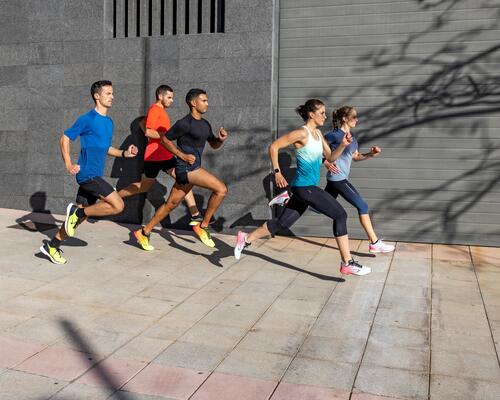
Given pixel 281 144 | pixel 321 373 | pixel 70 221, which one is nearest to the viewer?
pixel 321 373

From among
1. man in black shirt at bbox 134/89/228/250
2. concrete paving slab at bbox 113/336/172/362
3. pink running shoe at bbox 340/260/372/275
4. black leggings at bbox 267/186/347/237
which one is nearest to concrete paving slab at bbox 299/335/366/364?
concrete paving slab at bbox 113/336/172/362

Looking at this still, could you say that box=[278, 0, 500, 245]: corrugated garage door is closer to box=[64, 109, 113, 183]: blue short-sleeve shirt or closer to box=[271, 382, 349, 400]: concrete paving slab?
box=[64, 109, 113, 183]: blue short-sleeve shirt

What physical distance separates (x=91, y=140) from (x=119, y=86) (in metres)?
3.01

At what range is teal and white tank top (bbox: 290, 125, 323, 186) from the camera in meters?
6.04

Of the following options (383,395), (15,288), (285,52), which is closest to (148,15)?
(285,52)

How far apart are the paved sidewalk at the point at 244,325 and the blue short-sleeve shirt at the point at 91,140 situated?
109 centimetres

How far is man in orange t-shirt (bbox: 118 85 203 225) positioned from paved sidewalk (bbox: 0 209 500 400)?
0.94 metres

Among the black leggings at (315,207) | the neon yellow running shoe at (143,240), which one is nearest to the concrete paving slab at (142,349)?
the black leggings at (315,207)

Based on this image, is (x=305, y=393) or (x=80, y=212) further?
(x=80, y=212)

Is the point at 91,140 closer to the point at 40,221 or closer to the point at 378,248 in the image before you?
the point at 40,221

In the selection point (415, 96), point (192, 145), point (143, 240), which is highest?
point (415, 96)

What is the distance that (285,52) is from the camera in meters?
8.48

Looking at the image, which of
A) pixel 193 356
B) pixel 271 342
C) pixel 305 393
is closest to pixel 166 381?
pixel 193 356

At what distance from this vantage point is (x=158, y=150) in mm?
7902
